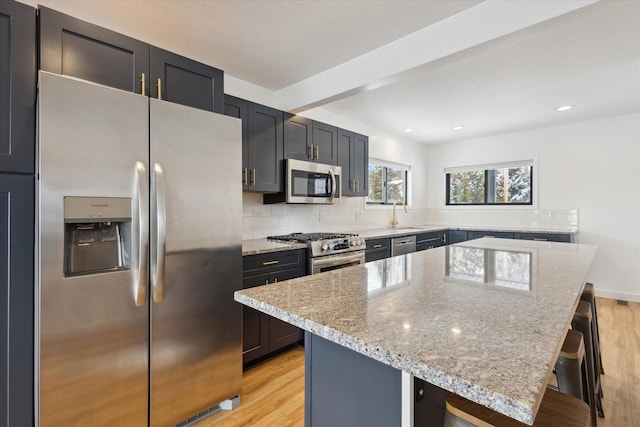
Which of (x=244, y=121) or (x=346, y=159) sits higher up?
(x=244, y=121)

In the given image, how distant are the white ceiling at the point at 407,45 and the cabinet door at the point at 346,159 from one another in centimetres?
38

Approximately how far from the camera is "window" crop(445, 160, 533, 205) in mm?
4648

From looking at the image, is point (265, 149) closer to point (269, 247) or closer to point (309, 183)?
point (309, 183)

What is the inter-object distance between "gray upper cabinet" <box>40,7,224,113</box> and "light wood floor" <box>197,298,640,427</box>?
6.13ft

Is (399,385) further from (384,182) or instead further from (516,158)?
(516,158)

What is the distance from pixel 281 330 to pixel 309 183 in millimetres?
1373

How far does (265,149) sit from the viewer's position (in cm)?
272

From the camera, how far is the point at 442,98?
10.6 feet

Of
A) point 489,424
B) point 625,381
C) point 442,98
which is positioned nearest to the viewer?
point 489,424

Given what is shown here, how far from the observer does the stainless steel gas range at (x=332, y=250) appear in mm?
2668

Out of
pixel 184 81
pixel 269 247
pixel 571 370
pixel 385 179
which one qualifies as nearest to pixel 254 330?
pixel 269 247

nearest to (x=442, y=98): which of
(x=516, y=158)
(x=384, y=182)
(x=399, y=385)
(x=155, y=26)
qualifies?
(x=384, y=182)

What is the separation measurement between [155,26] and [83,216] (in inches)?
53.7

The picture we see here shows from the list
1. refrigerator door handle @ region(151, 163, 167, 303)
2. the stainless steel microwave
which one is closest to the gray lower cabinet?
the stainless steel microwave
